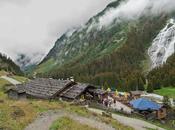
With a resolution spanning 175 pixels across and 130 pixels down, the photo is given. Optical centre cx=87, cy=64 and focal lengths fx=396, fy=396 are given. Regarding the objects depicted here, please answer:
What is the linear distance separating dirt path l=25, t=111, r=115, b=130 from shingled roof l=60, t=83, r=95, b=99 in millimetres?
28336

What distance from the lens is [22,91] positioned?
82.7 meters

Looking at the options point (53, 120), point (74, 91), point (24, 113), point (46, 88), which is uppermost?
point (46, 88)

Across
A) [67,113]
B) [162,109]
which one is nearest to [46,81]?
→ [162,109]

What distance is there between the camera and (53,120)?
46.5m

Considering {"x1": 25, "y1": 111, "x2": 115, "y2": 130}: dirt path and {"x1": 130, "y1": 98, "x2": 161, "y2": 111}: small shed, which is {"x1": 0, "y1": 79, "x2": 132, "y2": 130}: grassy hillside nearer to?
{"x1": 25, "y1": 111, "x2": 115, "y2": 130}: dirt path

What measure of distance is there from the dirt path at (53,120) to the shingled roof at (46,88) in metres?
27.8

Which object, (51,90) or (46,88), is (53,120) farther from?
(46,88)

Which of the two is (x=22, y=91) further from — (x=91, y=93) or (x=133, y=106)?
(x=133, y=106)

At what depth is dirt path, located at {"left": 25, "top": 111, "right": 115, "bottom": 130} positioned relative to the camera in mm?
44469

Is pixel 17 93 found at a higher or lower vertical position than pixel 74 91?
lower

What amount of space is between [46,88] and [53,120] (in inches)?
1392

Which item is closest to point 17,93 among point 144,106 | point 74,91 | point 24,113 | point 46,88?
point 46,88

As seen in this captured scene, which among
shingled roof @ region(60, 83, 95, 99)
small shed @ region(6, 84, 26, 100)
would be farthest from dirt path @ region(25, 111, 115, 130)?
small shed @ region(6, 84, 26, 100)

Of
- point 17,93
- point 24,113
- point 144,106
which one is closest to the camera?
point 24,113
